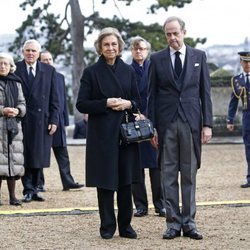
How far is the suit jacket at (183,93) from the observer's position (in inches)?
287

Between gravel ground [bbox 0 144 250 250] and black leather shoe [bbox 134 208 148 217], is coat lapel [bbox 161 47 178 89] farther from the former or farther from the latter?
black leather shoe [bbox 134 208 148 217]

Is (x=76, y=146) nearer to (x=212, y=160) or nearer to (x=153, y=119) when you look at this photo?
(x=212, y=160)

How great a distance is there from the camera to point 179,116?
24.0 ft

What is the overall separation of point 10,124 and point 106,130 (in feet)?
8.23

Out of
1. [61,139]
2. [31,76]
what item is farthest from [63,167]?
[31,76]

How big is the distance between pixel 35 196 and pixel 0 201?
404mm

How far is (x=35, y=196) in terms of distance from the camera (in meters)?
10.1

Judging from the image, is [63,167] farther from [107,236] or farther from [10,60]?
[107,236]

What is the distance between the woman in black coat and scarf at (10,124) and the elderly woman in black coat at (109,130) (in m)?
2.33

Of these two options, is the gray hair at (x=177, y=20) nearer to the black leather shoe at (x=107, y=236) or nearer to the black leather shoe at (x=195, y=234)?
the black leather shoe at (x=195, y=234)

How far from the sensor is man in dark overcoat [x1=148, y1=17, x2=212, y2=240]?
7301 mm

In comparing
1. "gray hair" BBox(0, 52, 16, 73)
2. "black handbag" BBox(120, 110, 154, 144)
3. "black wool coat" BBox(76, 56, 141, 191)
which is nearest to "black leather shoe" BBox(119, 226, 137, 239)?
"black wool coat" BBox(76, 56, 141, 191)

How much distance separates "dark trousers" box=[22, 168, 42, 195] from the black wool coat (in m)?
2.85

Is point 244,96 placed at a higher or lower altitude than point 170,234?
higher
